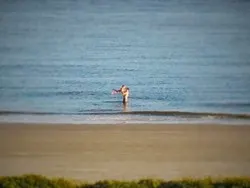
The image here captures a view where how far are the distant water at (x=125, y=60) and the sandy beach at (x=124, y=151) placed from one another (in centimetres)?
112

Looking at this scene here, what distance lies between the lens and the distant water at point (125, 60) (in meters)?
12.1

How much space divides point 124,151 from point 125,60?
32.3 feet

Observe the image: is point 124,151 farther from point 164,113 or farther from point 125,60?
point 125,60

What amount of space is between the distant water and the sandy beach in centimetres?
112

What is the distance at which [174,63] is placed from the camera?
58.3 feet

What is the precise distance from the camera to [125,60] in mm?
17969

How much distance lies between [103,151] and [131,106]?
14.0 feet

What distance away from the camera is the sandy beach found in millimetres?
7340

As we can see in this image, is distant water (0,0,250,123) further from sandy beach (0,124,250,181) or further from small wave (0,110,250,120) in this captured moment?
sandy beach (0,124,250,181)

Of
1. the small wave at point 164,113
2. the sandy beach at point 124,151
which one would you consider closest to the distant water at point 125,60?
the small wave at point 164,113

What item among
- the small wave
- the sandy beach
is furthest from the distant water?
the sandy beach

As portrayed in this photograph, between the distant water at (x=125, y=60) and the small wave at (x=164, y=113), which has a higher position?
the distant water at (x=125, y=60)

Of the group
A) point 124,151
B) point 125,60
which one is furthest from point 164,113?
point 125,60

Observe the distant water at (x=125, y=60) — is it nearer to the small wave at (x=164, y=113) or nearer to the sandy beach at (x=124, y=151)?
the small wave at (x=164, y=113)
